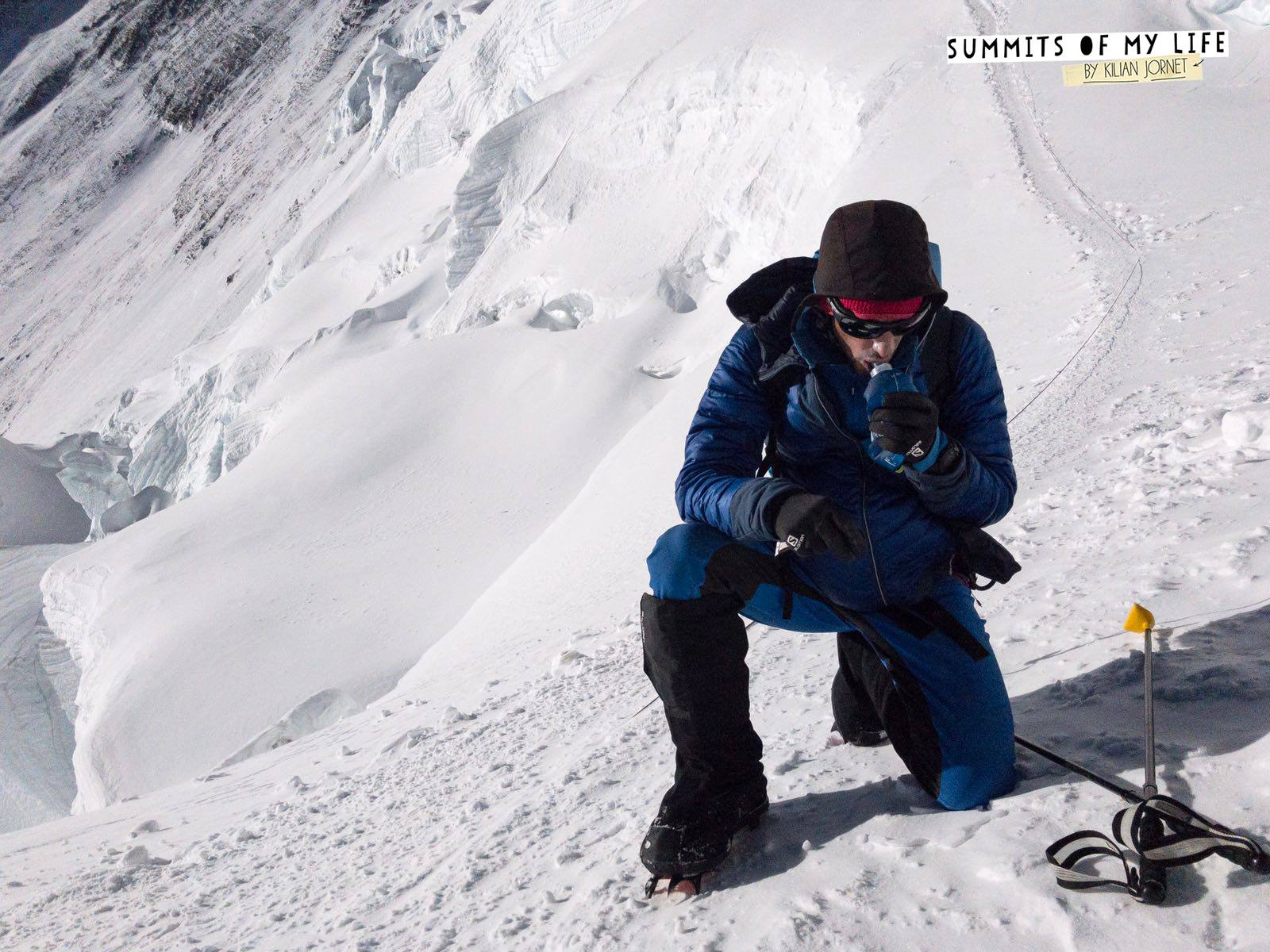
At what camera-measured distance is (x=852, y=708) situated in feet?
7.05

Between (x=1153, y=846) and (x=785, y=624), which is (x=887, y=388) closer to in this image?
(x=785, y=624)

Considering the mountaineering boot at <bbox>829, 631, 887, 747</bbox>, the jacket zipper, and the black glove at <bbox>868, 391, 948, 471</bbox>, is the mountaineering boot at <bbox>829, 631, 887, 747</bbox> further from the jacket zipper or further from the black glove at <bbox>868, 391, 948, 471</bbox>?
the black glove at <bbox>868, 391, 948, 471</bbox>

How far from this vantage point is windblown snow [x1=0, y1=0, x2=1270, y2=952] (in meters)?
1.88

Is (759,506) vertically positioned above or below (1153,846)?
above

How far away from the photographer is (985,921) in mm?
1469

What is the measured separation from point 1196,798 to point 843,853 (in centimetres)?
58

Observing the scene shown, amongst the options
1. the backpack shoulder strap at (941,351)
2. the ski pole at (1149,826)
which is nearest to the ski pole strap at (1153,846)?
the ski pole at (1149,826)

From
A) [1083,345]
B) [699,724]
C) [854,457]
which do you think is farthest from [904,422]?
[1083,345]

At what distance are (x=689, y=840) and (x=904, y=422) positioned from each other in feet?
2.74

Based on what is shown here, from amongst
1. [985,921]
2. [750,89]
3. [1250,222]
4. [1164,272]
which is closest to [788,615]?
[985,921]

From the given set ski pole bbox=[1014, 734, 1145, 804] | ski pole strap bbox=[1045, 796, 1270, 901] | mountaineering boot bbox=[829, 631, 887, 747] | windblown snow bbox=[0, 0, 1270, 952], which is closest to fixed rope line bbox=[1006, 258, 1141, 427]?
windblown snow bbox=[0, 0, 1270, 952]

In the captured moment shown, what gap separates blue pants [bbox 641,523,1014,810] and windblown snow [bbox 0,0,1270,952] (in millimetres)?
109

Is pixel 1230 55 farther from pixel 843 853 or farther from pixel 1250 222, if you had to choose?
pixel 843 853

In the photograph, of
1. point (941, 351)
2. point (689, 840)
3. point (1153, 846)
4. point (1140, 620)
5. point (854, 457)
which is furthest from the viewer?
point (854, 457)
